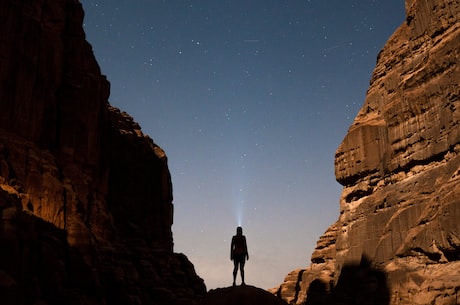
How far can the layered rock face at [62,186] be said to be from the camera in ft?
148

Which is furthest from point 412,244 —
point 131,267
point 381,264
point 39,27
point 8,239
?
point 39,27

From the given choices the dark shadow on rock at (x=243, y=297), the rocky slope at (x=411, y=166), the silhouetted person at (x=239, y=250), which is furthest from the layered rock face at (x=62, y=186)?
the rocky slope at (x=411, y=166)

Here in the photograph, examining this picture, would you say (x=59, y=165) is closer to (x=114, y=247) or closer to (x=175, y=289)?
(x=114, y=247)

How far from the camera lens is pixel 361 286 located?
2986 cm

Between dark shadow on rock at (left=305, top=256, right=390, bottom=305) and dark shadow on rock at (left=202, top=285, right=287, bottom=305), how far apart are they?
9574 millimetres

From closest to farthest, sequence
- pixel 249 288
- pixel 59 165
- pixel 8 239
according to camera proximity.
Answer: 1. pixel 249 288
2. pixel 8 239
3. pixel 59 165

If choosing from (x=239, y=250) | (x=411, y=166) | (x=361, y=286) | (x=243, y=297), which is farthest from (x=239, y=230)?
(x=411, y=166)

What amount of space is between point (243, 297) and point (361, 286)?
13.0m

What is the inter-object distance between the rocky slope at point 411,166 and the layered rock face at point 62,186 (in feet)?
83.0

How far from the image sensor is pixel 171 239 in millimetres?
101188

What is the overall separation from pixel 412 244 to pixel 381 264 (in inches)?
130

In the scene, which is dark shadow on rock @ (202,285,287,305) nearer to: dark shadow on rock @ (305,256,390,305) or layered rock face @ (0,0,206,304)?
dark shadow on rock @ (305,256,390,305)

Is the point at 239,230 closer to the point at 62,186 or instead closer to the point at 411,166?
the point at 411,166

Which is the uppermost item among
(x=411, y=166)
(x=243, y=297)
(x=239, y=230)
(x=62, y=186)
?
(x=62, y=186)
